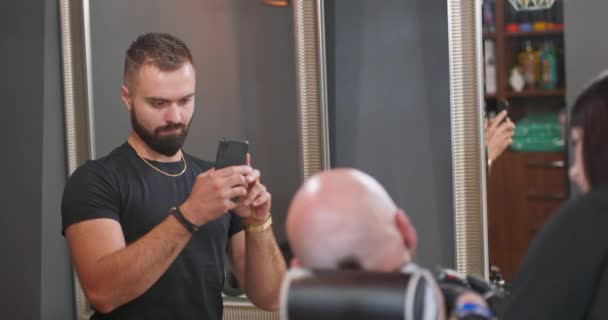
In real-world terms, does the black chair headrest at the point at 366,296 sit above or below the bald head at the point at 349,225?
below

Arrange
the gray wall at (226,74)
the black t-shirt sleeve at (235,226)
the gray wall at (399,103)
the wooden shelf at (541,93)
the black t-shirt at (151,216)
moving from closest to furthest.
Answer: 1. the black t-shirt at (151,216)
2. the black t-shirt sleeve at (235,226)
3. the wooden shelf at (541,93)
4. the gray wall at (399,103)
5. the gray wall at (226,74)

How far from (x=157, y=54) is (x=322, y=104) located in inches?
33.0

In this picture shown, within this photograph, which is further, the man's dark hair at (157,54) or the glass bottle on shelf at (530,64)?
the glass bottle on shelf at (530,64)

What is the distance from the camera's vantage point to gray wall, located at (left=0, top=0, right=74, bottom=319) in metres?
3.27

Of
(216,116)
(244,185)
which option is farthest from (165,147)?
(216,116)

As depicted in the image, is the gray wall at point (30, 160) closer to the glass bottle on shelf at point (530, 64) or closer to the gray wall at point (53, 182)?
the gray wall at point (53, 182)

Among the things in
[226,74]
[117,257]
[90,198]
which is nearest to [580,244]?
[117,257]

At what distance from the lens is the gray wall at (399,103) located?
2.82 meters

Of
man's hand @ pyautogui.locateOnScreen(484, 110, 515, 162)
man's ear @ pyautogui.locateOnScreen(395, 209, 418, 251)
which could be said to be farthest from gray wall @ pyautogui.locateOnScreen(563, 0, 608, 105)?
man's ear @ pyautogui.locateOnScreen(395, 209, 418, 251)

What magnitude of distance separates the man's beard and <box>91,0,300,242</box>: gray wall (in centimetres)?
80

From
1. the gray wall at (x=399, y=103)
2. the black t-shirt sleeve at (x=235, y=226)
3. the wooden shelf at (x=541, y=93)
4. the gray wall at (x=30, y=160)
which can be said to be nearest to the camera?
the black t-shirt sleeve at (x=235, y=226)

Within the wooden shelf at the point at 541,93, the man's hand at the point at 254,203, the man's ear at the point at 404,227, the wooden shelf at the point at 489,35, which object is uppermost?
the wooden shelf at the point at 489,35

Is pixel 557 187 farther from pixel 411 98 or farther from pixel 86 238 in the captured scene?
pixel 86 238

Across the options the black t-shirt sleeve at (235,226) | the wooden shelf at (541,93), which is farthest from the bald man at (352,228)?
the wooden shelf at (541,93)
